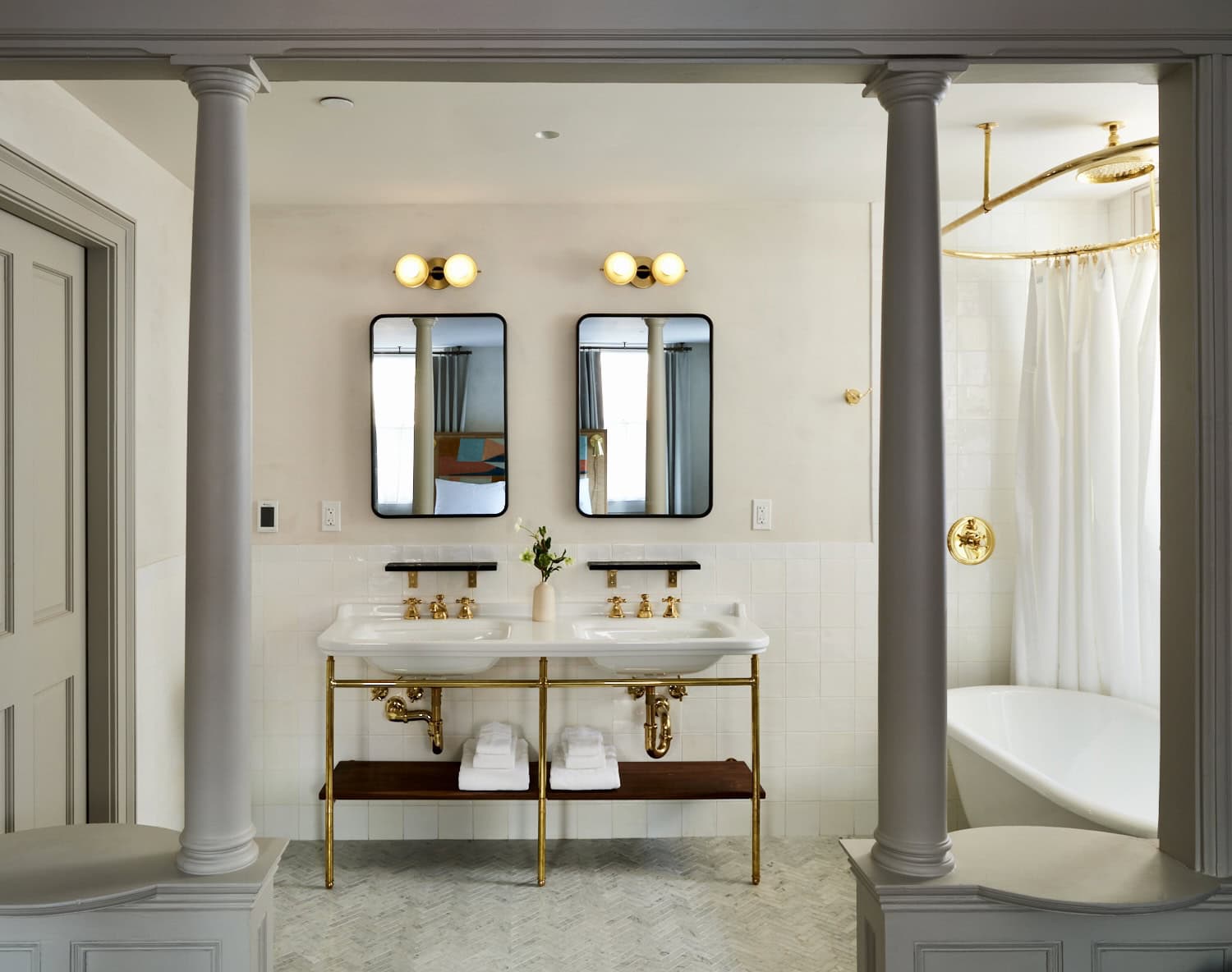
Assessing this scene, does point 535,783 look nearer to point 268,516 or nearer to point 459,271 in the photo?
point 268,516

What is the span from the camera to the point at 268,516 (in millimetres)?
3727

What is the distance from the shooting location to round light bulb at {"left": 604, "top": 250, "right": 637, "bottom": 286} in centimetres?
364

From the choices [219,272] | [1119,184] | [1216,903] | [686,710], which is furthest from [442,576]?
[1119,184]

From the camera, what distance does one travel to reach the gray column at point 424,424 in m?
3.71

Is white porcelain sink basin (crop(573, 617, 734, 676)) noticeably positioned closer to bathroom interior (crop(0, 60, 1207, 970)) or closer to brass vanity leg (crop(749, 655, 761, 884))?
bathroom interior (crop(0, 60, 1207, 970))

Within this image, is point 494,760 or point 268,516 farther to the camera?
point 268,516

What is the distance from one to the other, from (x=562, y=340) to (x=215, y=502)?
2040 mm

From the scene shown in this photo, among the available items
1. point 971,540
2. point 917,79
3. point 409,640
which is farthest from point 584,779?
point 917,79

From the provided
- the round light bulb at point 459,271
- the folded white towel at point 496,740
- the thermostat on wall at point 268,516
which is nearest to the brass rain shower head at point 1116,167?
the round light bulb at point 459,271

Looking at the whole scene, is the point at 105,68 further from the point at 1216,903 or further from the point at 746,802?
the point at 746,802

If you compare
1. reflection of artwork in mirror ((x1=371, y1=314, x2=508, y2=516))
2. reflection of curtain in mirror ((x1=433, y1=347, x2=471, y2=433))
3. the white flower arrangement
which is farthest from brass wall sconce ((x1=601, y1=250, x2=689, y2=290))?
the white flower arrangement

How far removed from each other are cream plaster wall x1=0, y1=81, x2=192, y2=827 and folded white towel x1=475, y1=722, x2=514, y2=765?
3.57 feet

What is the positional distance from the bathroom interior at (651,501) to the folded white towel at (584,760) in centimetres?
3

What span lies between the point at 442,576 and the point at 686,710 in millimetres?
1100
